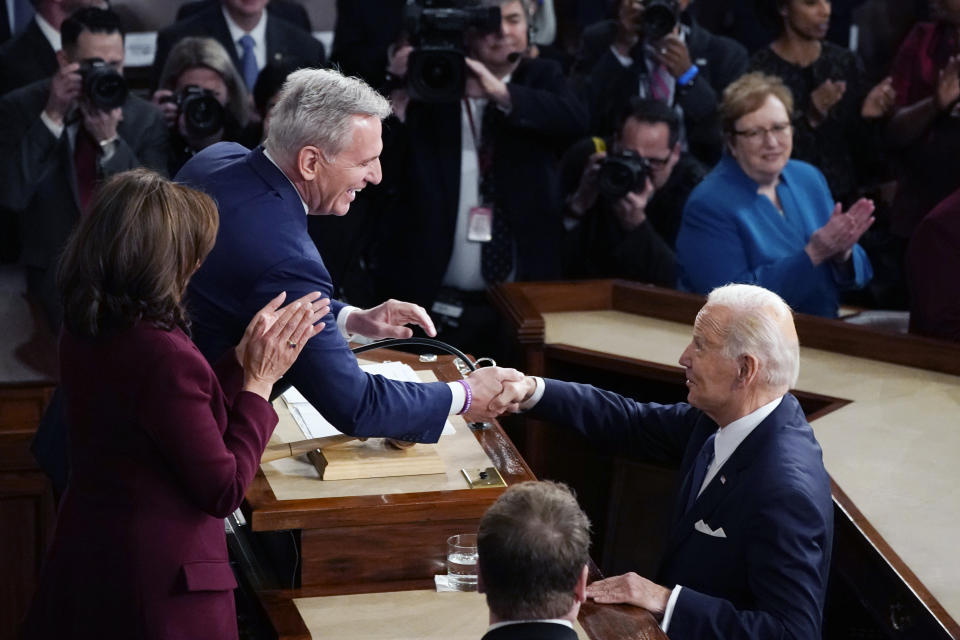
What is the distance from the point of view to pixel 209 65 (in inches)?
186

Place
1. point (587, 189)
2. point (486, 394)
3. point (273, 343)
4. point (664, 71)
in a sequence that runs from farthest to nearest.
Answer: point (664, 71) → point (587, 189) → point (486, 394) → point (273, 343)

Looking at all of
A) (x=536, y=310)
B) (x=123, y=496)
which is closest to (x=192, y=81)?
(x=536, y=310)

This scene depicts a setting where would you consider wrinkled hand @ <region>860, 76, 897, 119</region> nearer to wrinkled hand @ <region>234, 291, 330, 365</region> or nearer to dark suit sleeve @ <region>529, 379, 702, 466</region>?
dark suit sleeve @ <region>529, 379, 702, 466</region>

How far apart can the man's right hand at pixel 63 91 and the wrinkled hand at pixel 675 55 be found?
206 cm

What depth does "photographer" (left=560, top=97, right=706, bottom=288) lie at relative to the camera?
4680 millimetres

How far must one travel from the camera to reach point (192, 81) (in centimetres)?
473

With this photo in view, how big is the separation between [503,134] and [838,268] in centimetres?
119

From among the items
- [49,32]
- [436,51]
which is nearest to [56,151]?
[49,32]

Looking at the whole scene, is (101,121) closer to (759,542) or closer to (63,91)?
(63,91)

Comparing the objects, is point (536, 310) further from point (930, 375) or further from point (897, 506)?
point (897, 506)

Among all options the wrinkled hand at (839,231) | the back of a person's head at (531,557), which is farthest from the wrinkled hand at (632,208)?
the back of a person's head at (531,557)

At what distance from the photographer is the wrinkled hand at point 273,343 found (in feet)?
7.62

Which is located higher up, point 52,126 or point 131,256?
point 131,256

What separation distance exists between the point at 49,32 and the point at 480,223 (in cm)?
177
